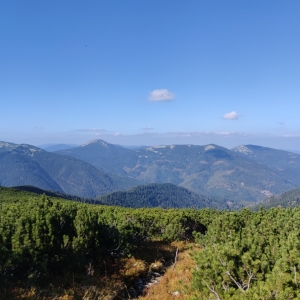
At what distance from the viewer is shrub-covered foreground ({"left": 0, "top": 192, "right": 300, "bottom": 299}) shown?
789cm

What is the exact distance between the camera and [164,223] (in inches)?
922

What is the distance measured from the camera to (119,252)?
51.0 ft

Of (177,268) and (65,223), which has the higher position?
(65,223)

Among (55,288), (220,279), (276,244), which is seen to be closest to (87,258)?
(55,288)

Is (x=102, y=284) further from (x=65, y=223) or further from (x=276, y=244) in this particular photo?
(x=276, y=244)

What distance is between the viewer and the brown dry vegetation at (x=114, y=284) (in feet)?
32.1

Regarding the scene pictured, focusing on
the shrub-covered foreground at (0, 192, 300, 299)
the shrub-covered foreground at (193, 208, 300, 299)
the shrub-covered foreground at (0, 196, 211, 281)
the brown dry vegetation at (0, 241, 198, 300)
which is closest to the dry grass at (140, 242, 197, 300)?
the brown dry vegetation at (0, 241, 198, 300)

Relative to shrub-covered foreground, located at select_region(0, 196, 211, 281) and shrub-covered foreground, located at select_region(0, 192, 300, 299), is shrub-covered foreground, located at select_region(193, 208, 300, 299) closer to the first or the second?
shrub-covered foreground, located at select_region(0, 192, 300, 299)

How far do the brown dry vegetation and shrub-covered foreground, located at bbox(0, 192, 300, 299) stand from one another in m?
0.48

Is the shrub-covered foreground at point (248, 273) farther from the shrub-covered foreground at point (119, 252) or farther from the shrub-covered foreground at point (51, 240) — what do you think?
the shrub-covered foreground at point (51, 240)

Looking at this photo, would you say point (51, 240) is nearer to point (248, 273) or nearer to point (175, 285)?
point (175, 285)

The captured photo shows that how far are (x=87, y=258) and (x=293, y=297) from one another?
10.3 meters

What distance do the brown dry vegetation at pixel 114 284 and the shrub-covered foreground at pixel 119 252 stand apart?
18.8 inches

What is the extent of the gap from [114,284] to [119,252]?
3.31m
